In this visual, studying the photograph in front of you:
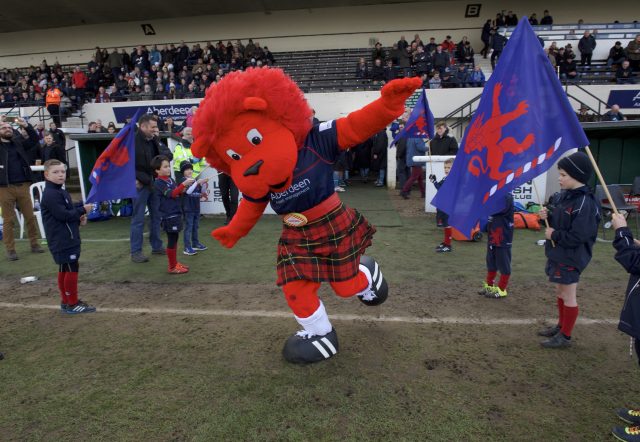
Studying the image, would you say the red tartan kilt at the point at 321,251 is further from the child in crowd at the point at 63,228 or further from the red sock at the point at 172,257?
the red sock at the point at 172,257

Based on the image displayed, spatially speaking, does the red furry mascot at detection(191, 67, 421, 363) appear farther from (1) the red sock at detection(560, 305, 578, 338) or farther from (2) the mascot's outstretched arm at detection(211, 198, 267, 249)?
(1) the red sock at detection(560, 305, 578, 338)

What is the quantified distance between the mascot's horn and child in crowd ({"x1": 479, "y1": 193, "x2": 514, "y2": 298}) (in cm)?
295

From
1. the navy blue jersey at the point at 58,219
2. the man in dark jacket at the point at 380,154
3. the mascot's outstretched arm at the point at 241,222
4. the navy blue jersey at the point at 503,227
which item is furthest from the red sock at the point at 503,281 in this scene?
the man in dark jacket at the point at 380,154

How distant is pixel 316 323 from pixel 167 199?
3565 mm

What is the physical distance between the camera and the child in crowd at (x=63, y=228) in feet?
14.5

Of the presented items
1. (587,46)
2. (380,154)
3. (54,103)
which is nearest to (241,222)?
(380,154)

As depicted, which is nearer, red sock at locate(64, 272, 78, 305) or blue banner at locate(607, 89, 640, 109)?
red sock at locate(64, 272, 78, 305)

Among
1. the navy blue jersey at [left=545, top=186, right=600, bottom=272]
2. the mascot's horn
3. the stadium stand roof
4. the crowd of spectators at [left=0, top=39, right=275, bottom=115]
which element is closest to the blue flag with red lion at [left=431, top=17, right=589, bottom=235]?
the navy blue jersey at [left=545, top=186, right=600, bottom=272]

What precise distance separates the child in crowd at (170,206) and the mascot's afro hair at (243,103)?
3.09 metres

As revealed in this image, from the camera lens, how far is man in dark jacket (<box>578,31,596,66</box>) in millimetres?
16828

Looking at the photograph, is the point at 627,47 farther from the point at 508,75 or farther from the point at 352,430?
the point at 352,430

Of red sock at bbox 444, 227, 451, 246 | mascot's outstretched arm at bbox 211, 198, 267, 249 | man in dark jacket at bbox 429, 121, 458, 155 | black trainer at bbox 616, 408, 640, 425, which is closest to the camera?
black trainer at bbox 616, 408, 640, 425

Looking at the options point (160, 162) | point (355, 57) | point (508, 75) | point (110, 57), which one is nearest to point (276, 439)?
point (508, 75)

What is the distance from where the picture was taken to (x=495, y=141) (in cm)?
327
